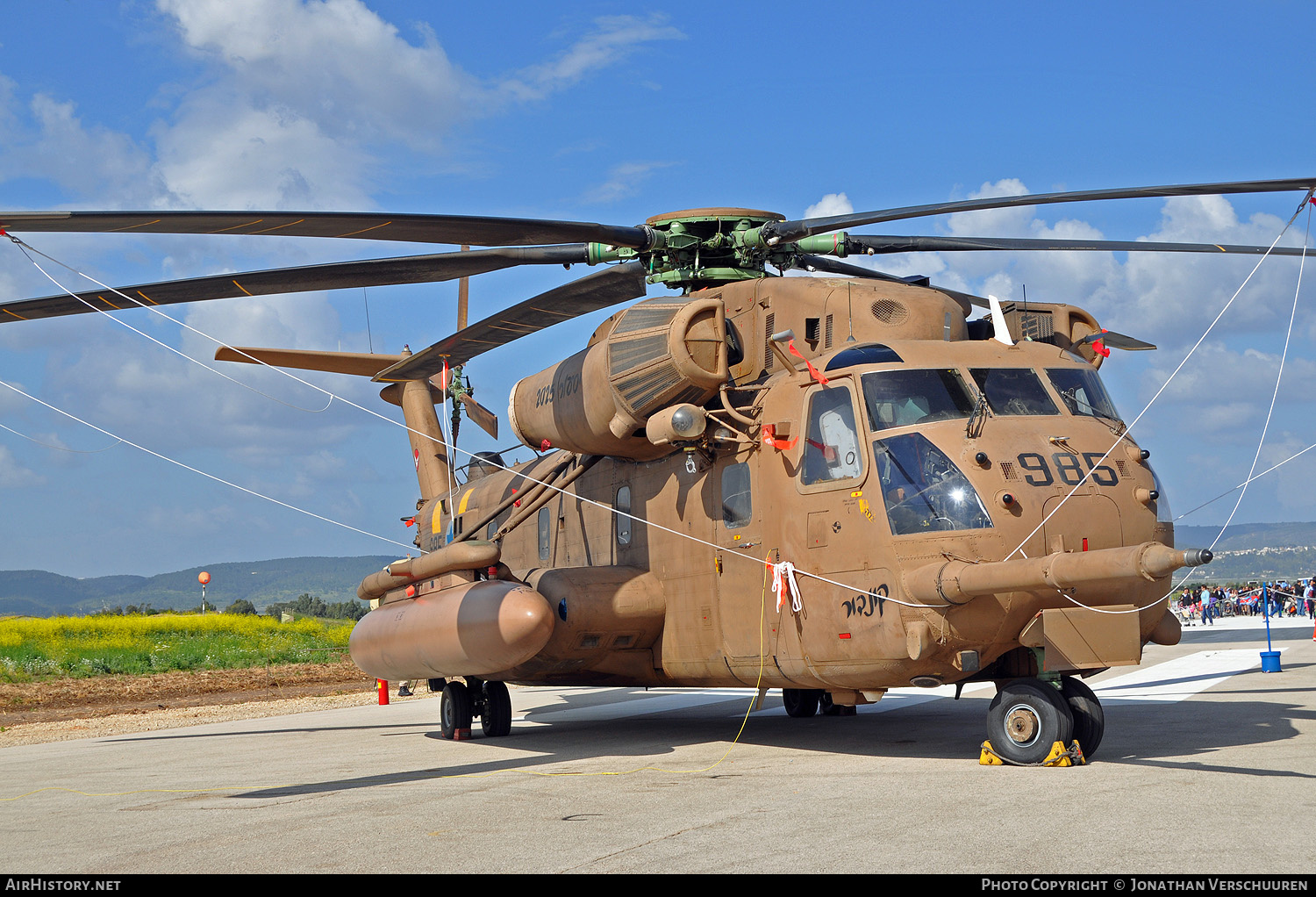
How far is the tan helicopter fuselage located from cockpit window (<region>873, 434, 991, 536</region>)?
16 mm

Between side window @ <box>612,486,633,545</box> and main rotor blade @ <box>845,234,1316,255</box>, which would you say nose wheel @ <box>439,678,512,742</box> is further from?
main rotor blade @ <box>845,234,1316,255</box>

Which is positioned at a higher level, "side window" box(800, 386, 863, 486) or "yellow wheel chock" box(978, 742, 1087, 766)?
"side window" box(800, 386, 863, 486)

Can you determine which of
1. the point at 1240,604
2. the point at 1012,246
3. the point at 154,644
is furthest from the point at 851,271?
the point at 1240,604

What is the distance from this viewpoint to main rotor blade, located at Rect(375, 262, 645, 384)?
12.7 metres

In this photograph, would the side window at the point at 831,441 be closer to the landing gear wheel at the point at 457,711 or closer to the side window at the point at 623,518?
the side window at the point at 623,518

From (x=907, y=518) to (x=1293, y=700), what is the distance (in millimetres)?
7736

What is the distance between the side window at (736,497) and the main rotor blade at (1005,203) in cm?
236

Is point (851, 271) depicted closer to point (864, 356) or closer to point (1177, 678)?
point (864, 356)

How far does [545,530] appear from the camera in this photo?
49.1 feet

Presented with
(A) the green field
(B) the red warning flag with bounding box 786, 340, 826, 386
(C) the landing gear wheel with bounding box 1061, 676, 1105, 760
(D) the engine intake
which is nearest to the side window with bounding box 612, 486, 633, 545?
(D) the engine intake

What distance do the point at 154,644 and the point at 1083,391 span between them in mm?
30670

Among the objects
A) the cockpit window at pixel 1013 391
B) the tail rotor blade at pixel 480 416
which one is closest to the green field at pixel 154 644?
the tail rotor blade at pixel 480 416

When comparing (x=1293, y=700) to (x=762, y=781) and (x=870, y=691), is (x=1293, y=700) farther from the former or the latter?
(x=762, y=781)

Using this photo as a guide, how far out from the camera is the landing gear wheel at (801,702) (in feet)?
49.9
